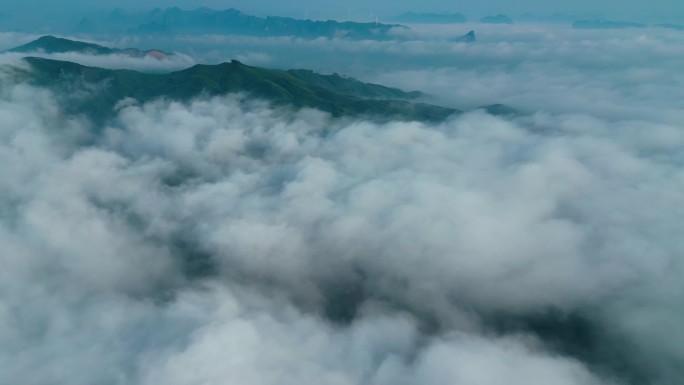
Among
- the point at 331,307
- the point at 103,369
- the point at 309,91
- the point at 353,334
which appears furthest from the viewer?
the point at 309,91

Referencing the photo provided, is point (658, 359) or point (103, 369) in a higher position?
point (103, 369)

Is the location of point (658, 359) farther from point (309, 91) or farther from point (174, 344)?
point (309, 91)

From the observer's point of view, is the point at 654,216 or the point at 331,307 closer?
the point at 331,307

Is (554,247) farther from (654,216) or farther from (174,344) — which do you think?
(174,344)

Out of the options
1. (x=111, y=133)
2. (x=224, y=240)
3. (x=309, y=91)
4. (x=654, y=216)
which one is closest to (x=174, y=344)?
(x=224, y=240)

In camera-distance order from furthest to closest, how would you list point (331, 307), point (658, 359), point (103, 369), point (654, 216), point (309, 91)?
1. point (309, 91)
2. point (654, 216)
3. point (331, 307)
4. point (658, 359)
5. point (103, 369)

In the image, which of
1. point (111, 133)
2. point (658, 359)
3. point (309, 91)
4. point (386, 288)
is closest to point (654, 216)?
point (658, 359)

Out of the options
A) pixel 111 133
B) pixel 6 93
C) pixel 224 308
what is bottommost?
pixel 224 308
